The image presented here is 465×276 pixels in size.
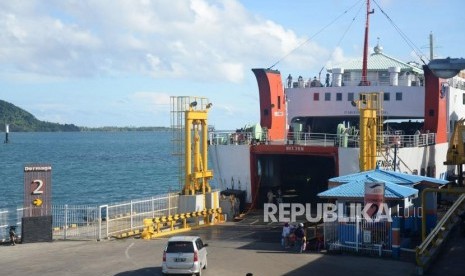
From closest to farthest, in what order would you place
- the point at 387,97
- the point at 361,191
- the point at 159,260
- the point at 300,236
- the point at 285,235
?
the point at 159,260 → the point at 300,236 → the point at 361,191 → the point at 285,235 → the point at 387,97

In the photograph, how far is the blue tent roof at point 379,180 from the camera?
22.2 m

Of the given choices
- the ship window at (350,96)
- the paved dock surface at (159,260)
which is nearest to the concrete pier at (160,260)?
the paved dock surface at (159,260)

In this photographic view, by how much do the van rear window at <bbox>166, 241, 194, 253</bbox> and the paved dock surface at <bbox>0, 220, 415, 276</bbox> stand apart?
1.28 meters

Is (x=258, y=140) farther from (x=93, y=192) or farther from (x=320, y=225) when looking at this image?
(x=93, y=192)

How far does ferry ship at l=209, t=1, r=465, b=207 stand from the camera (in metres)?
32.3

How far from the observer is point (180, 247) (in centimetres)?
1784

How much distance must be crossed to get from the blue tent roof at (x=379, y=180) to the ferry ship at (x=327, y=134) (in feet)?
15.9

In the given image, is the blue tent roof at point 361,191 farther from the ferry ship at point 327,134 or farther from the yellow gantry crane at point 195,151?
the yellow gantry crane at point 195,151

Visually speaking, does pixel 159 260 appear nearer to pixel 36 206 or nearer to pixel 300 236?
pixel 300 236

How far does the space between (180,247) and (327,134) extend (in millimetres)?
15065

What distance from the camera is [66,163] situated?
10406cm

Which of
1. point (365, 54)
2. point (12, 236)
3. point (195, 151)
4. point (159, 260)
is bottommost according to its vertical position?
point (159, 260)

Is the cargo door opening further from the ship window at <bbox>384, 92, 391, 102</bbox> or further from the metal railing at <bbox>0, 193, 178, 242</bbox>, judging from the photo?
the metal railing at <bbox>0, 193, 178, 242</bbox>

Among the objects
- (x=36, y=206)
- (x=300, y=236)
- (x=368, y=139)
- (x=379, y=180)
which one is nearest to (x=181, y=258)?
(x=300, y=236)
